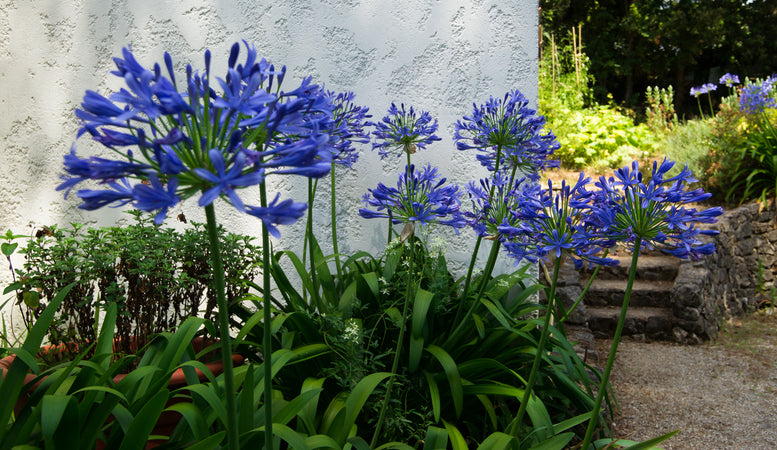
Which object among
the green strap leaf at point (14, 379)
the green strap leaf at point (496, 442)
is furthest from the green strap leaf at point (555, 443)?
the green strap leaf at point (14, 379)

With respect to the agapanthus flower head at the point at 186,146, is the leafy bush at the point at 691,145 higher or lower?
higher

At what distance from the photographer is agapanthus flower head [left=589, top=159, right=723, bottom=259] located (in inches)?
50.6

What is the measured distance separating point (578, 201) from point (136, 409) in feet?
4.91

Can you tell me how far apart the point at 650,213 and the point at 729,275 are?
5.60m

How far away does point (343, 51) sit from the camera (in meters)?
3.29

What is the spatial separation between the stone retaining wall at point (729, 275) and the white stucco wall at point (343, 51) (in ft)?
9.70

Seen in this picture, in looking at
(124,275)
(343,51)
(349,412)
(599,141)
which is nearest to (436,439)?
(349,412)

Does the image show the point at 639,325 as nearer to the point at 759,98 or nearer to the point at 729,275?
the point at 729,275

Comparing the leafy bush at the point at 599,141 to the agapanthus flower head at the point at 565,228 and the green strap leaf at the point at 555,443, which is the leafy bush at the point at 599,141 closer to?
the green strap leaf at the point at 555,443

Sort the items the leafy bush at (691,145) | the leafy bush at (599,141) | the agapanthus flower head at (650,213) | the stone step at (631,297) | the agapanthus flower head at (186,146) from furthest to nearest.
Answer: the leafy bush at (599,141), the leafy bush at (691,145), the stone step at (631,297), the agapanthus flower head at (650,213), the agapanthus flower head at (186,146)

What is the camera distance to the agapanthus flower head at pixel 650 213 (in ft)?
4.22

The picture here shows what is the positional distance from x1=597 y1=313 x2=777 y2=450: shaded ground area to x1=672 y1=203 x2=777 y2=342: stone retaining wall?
266 mm

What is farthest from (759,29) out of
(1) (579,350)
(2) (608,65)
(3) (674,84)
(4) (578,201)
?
(4) (578,201)

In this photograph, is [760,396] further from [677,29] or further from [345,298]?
[677,29]
